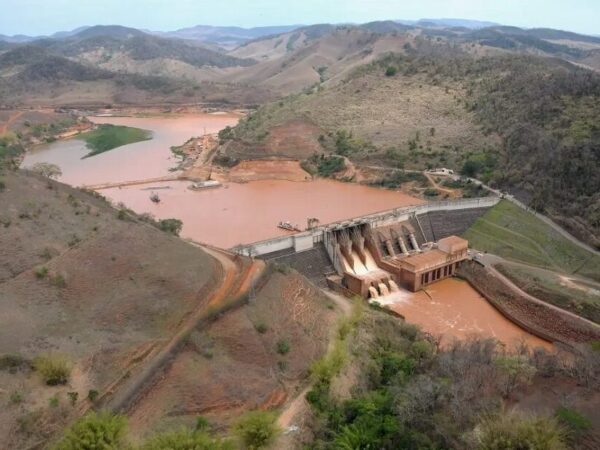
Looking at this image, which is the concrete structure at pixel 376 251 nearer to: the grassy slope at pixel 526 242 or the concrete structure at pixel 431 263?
the concrete structure at pixel 431 263

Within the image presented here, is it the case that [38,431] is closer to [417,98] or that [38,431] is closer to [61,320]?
[61,320]

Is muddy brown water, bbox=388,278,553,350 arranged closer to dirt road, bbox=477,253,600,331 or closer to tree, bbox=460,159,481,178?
dirt road, bbox=477,253,600,331

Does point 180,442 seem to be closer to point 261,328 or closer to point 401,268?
point 261,328

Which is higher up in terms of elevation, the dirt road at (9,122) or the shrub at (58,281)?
the shrub at (58,281)

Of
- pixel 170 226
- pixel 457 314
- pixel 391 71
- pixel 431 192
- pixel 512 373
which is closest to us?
pixel 512 373

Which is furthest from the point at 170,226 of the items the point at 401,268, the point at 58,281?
the point at 401,268

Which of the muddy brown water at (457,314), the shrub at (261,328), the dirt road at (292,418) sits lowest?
the muddy brown water at (457,314)

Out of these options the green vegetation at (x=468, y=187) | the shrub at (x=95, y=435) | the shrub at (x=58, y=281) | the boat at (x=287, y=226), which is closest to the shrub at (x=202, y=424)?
the shrub at (x=95, y=435)
